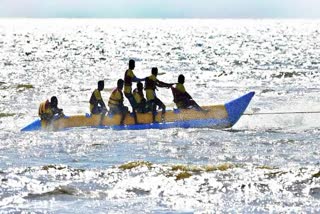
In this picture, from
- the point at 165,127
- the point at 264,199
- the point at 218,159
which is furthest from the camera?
the point at 165,127

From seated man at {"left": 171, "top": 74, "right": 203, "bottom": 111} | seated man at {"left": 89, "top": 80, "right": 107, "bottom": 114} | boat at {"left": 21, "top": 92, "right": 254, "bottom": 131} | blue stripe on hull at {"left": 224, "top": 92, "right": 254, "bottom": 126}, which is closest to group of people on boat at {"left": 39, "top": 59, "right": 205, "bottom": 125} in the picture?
seated man at {"left": 171, "top": 74, "right": 203, "bottom": 111}

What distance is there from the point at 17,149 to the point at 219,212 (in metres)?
7.04

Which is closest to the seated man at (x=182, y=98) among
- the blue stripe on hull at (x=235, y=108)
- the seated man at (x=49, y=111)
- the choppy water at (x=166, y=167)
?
the blue stripe on hull at (x=235, y=108)

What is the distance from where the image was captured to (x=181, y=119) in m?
18.7

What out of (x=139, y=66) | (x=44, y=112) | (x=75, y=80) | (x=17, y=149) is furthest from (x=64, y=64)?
(x=17, y=149)

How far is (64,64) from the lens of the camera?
56.3 metres

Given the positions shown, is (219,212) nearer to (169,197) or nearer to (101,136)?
(169,197)

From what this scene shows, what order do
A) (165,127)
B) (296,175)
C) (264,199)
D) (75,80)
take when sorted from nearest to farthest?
(264,199) → (296,175) → (165,127) → (75,80)

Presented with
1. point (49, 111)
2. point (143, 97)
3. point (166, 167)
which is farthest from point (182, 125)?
point (166, 167)

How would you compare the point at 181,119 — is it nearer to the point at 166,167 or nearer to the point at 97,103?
the point at 97,103

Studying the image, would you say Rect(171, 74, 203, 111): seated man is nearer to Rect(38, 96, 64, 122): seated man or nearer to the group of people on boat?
the group of people on boat

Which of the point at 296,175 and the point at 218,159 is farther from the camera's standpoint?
the point at 218,159

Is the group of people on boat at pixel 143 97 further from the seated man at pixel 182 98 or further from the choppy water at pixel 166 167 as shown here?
the choppy water at pixel 166 167

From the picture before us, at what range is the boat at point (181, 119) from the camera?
18.7 meters
